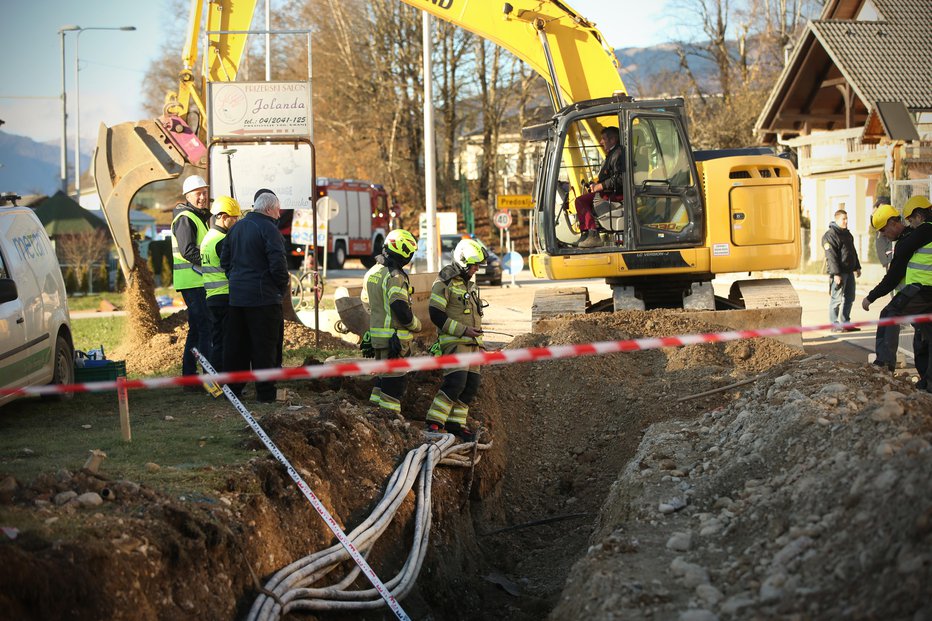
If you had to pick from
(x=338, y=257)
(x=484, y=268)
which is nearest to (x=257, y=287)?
(x=484, y=268)

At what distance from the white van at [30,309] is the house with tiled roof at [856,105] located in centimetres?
2209

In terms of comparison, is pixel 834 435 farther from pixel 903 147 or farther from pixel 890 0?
pixel 890 0

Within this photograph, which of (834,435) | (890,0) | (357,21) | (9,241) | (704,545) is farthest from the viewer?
(357,21)

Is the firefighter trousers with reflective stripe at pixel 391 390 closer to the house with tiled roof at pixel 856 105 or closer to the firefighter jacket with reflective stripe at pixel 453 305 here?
the firefighter jacket with reflective stripe at pixel 453 305

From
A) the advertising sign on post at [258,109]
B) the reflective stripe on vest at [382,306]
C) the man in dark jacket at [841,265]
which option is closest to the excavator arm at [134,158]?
the advertising sign on post at [258,109]

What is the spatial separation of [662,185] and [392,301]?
5.40m

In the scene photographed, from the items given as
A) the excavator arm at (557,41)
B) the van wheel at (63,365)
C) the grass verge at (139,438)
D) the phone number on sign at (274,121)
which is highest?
the excavator arm at (557,41)

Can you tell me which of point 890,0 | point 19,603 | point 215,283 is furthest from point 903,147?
point 19,603

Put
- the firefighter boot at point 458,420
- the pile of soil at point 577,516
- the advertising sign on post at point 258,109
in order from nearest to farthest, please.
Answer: the pile of soil at point 577,516 < the firefighter boot at point 458,420 < the advertising sign on post at point 258,109

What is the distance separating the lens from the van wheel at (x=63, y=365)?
32.1ft

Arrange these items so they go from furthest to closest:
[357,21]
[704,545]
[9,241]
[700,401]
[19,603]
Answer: [357,21] < [700,401] < [9,241] < [704,545] < [19,603]

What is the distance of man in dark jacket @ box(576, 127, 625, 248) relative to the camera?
12.8m

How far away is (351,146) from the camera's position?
165 ft

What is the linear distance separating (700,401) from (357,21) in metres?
40.9
